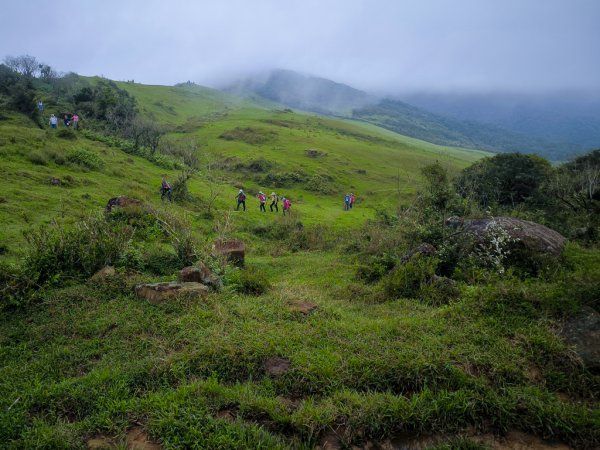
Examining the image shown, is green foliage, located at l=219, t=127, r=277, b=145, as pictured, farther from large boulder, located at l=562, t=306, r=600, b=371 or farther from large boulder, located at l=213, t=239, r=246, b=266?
large boulder, located at l=562, t=306, r=600, b=371

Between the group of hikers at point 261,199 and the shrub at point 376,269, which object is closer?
the shrub at point 376,269

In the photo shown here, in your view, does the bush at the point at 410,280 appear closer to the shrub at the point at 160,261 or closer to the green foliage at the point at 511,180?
the shrub at the point at 160,261

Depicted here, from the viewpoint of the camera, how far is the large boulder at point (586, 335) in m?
5.61

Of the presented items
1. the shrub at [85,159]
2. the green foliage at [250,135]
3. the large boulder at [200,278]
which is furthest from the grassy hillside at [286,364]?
the green foliage at [250,135]

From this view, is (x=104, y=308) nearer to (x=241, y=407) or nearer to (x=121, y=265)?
(x=121, y=265)

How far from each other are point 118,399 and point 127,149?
37.4 metres

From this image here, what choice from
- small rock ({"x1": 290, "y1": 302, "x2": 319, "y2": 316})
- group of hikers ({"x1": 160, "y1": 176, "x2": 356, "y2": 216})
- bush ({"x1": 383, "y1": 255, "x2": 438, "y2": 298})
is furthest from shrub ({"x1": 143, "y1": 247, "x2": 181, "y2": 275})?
group of hikers ({"x1": 160, "y1": 176, "x2": 356, "y2": 216})

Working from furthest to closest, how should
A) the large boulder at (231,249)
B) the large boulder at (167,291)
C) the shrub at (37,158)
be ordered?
the shrub at (37,158) → the large boulder at (231,249) → the large boulder at (167,291)

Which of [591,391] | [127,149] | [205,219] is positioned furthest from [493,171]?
[127,149]

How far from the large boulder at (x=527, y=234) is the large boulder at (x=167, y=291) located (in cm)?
781

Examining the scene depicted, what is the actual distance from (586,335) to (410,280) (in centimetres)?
387

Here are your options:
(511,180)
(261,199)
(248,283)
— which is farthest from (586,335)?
(261,199)

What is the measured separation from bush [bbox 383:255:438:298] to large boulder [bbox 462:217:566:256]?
233 centimetres

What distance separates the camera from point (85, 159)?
26828mm
